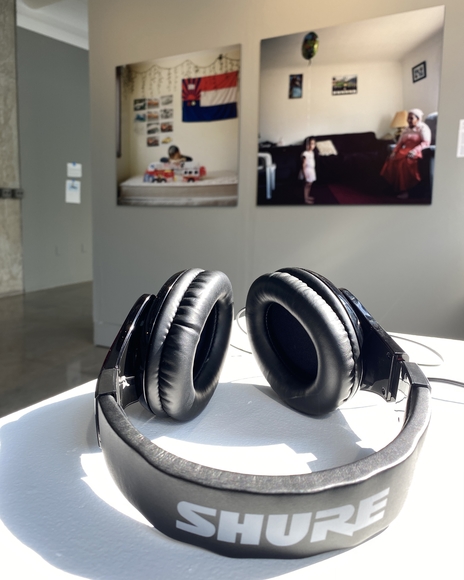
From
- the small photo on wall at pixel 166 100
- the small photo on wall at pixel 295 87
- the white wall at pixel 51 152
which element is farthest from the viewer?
the white wall at pixel 51 152

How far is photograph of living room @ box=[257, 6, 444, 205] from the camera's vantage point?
195 centimetres

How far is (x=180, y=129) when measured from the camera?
2.63 m

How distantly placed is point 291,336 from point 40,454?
0.38 metres

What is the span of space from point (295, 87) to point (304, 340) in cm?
195

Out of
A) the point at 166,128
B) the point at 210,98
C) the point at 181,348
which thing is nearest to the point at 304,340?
the point at 181,348

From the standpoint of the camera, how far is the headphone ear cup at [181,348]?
51cm

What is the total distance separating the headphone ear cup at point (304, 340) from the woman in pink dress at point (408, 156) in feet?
5.36

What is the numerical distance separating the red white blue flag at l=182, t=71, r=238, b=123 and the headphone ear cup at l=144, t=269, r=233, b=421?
2.10m

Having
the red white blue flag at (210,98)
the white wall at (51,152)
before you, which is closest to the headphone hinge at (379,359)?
the red white blue flag at (210,98)

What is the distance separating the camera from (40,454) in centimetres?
50

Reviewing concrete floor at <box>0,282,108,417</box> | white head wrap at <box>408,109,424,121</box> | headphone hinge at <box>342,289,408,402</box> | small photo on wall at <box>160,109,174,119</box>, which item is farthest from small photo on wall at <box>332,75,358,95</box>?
concrete floor at <box>0,282,108,417</box>

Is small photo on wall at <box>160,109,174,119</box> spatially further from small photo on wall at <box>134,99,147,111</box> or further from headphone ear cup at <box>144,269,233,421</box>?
headphone ear cup at <box>144,269,233,421</box>

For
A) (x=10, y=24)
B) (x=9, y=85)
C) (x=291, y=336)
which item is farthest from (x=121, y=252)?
(x=10, y=24)

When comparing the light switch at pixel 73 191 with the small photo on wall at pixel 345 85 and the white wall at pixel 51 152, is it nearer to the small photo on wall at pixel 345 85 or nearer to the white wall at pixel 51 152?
the white wall at pixel 51 152
